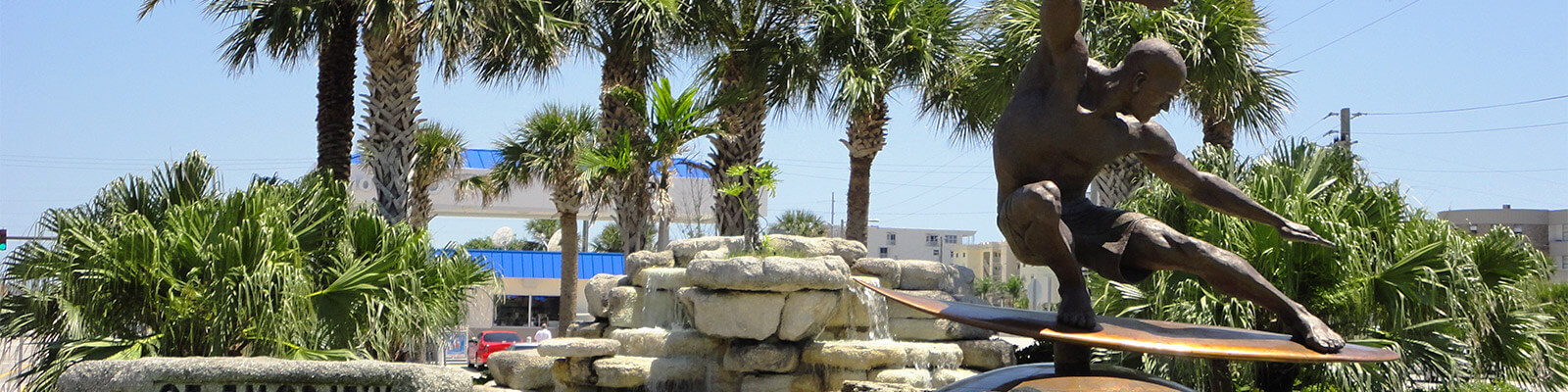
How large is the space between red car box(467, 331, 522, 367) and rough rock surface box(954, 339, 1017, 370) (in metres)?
11.8

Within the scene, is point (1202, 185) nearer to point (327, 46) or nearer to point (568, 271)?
point (327, 46)

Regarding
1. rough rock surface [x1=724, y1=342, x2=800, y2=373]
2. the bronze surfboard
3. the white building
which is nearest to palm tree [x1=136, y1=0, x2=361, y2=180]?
rough rock surface [x1=724, y1=342, x2=800, y2=373]

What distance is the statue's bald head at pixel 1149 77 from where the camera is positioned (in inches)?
211

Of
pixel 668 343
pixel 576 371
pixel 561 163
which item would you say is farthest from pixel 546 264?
pixel 576 371

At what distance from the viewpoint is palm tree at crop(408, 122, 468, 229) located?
2092cm

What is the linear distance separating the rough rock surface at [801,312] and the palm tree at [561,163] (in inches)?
269

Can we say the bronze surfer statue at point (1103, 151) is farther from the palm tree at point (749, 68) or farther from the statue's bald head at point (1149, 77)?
the palm tree at point (749, 68)

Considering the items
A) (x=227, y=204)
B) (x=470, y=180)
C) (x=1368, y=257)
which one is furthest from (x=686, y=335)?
(x=470, y=180)

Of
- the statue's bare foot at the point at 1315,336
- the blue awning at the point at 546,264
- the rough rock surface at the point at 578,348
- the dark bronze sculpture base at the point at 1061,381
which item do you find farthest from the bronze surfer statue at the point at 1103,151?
the blue awning at the point at 546,264

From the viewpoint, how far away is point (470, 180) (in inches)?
910

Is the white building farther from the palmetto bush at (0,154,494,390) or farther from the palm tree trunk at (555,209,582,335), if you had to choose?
the palmetto bush at (0,154,494,390)

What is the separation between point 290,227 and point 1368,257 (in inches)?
297

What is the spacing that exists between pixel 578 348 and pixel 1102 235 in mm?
7446

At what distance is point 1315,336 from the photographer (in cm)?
498
